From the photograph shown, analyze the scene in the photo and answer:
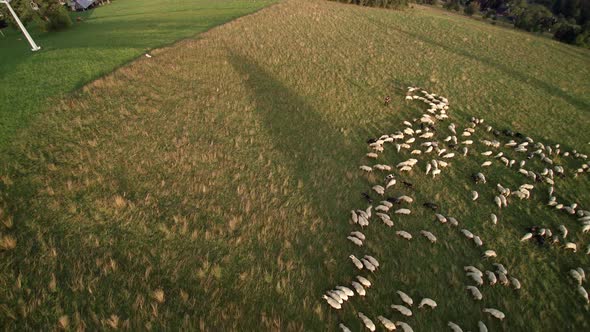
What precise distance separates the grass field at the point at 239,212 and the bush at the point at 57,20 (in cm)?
2983

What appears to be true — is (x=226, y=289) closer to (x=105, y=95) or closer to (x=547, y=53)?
(x=105, y=95)

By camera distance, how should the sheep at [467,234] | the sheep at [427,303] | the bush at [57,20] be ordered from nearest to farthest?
the sheep at [427,303]
the sheep at [467,234]
the bush at [57,20]

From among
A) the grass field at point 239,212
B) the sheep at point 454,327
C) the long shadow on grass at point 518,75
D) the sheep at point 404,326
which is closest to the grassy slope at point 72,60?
the grass field at point 239,212

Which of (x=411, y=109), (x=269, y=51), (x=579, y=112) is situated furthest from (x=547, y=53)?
(x=269, y=51)

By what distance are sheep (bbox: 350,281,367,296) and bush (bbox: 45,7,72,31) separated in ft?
166

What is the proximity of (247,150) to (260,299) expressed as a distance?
7.23 metres

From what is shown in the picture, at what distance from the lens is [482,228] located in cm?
1004

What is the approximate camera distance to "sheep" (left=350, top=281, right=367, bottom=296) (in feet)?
23.9

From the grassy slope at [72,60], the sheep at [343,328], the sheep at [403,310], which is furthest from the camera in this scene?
the grassy slope at [72,60]

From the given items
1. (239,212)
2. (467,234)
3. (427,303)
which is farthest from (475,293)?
(239,212)

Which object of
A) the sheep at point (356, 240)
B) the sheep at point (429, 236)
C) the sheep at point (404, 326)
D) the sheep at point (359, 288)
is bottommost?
the sheep at point (429, 236)

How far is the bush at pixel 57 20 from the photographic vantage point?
37844 millimetres

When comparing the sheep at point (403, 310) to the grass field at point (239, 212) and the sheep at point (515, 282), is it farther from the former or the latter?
the sheep at point (515, 282)

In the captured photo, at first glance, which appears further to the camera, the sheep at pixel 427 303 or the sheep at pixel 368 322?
the sheep at pixel 427 303
